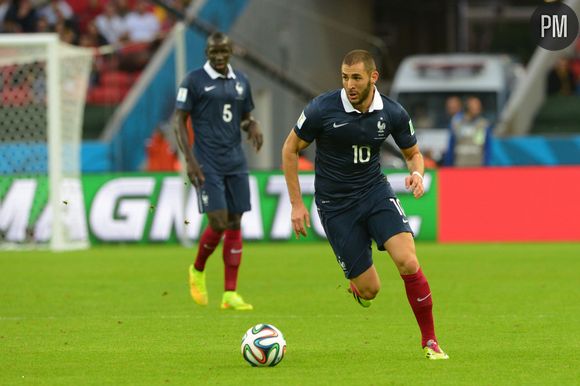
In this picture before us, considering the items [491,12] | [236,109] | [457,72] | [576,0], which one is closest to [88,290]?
[236,109]

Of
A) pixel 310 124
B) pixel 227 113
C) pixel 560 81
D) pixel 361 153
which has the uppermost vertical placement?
pixel 310 124

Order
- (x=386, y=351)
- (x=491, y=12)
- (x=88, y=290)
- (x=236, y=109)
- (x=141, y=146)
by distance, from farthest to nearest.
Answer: (x=491, y=12)
(x=141, y=146)
(x=88, y=290)
(x=236, y=109)
(x=386, y=351)

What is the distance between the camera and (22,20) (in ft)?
92.2

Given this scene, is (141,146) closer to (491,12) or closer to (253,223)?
(253,223)

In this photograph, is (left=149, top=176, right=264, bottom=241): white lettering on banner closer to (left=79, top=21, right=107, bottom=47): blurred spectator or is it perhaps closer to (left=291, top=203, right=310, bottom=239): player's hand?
(left=79, top=21, right=107, bottom=47): blurred spectator

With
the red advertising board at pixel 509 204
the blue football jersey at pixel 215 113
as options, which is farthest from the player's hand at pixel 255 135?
the red advertising board at pixel 509 204

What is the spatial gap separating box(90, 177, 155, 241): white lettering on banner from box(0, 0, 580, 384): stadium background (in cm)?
3

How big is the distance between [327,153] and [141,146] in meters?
16.3

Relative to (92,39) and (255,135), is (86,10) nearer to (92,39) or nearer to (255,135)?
(92,39)

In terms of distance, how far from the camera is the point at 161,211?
21.3 meters

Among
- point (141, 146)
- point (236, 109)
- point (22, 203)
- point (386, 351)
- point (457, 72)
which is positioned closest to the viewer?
point (386, 351)

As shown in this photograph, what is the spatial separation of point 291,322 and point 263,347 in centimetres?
268

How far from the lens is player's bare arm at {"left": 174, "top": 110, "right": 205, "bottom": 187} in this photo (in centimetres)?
1279

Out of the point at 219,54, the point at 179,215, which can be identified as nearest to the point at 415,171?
the point at 219,54
